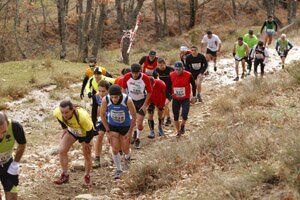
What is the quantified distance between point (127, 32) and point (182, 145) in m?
13.0

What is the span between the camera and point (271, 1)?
1177 inches

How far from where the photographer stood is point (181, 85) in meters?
10.2

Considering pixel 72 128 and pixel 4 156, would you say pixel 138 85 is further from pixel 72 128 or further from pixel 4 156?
pixel 4 156

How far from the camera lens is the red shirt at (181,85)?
1016 centimetres

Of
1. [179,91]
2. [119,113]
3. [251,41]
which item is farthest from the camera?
[251,41]

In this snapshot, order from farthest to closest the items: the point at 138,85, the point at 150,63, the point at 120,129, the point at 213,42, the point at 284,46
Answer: the point at 284,46
the point at 213,42
the point at 150,63
the point at 138,85
the point at 120,129

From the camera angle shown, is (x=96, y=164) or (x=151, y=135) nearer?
(x=96, y=164)

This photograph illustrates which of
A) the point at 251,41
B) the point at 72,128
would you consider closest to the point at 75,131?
the point at 72,128

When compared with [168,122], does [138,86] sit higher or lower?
higher

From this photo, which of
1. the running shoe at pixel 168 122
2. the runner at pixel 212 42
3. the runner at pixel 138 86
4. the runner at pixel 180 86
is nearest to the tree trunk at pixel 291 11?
the runner at pixel 212 42

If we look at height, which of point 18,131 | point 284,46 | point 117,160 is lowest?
point 117,160

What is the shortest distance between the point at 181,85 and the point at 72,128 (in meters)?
3.44

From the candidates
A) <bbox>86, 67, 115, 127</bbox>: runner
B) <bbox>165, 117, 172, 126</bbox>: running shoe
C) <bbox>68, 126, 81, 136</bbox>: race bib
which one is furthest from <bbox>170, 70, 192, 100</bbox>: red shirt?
<bbox>68, 126, 81, 136</bbox>: race bib

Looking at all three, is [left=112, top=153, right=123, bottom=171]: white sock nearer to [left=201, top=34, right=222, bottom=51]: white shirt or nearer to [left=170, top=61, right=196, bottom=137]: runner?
[left=170, top=61, right=196, bottom=137]: runner
